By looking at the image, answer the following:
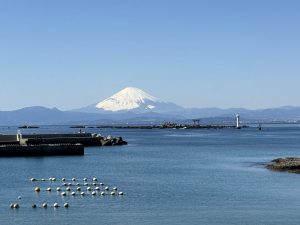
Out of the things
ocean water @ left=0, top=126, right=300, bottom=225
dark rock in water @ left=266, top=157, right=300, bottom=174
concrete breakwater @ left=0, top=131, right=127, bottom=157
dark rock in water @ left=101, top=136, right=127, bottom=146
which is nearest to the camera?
ocean water @ left=0, top=126, right=300, bottom=225

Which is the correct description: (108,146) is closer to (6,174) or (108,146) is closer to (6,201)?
(6,174)

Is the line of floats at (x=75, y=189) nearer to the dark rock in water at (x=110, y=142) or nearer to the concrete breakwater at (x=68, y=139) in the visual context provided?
the concrete breakwater at (x=68, y=139)

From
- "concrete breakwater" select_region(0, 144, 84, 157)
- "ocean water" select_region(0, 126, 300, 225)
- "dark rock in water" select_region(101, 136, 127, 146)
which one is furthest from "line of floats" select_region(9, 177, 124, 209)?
"dark rock in water" select_region(101, 136, 127, 146)

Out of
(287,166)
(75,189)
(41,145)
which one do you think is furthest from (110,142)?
(75,189)

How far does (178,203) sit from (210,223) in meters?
7.19

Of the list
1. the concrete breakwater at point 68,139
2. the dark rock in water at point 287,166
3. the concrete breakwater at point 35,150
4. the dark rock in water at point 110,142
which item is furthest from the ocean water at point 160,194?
the dark rock in water at point 110,142

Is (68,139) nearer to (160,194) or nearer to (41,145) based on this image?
(41,145)

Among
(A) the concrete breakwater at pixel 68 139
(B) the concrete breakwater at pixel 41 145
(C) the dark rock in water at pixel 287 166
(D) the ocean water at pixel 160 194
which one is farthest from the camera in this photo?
(A) the concrete breakwater at pixel 68 139

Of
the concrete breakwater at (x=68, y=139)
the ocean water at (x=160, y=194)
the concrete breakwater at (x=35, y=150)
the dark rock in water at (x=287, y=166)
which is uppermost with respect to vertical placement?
the concrete breakwater at (x=68, y=139)

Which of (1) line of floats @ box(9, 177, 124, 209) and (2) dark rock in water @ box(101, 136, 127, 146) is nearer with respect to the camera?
(1) line of floats @ box(9, 177, 124, 209)

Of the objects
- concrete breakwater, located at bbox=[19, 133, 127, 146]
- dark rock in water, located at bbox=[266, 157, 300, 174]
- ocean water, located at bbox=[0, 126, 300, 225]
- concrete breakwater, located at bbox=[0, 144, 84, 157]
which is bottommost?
ocean water, located at bbox=[0, 126, 300, 225]

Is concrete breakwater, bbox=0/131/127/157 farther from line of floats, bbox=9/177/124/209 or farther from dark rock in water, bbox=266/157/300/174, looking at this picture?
dark rock in water, bbox=266/157/300/174

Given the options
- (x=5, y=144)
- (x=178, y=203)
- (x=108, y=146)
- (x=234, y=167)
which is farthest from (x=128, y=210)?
(x=108, y=146)

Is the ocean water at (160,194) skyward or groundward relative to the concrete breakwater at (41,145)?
groundward
